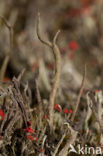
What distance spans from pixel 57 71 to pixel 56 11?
3.82 meters

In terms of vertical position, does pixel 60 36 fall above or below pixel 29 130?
above

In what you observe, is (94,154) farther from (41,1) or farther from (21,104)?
(41,1)

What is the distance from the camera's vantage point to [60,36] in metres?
2.65

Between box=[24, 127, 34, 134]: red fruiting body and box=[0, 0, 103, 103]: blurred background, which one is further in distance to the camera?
box=[0, 0, 103, 103]: blurred background

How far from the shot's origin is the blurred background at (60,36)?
272 cm

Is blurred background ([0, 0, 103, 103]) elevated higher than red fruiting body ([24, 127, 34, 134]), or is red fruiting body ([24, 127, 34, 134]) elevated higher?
blurred background ([0, 0, 103, 103])

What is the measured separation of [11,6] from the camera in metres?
4.61

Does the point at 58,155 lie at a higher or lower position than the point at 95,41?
lower

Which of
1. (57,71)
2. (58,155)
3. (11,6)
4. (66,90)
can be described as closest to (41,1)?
(11,6)

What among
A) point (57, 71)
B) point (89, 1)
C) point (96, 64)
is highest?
point (89, 1)

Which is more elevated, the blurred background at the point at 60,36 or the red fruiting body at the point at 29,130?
the blurred background at the point at 60,36

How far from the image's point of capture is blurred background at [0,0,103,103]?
8.92 ft

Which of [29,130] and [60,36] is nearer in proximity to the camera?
[29,130]

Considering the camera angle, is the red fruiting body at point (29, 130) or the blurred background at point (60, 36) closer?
the red fruiting body at point (29, 130)
